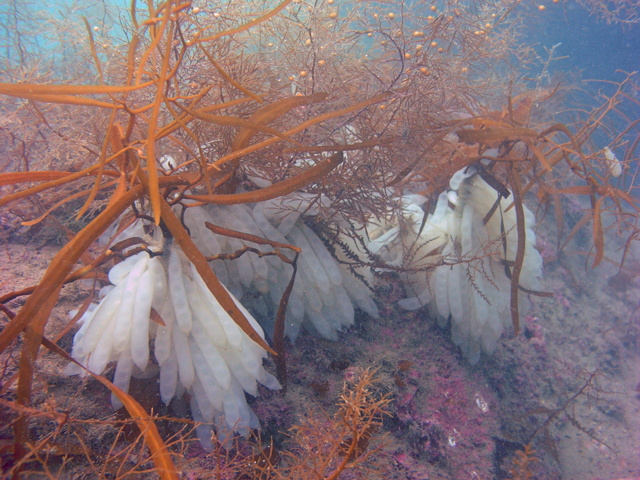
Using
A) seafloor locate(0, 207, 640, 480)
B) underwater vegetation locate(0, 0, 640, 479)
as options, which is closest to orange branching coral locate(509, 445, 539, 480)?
underwater vegetation locate(0, 0, 640, 479)

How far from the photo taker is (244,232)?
189cm

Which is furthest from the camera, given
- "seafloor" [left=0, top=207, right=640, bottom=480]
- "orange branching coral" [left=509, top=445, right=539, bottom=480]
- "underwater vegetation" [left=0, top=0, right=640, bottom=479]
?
"seafloor" [left=0, top=207, right=640, bottom=480]

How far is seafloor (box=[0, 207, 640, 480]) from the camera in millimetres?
1739

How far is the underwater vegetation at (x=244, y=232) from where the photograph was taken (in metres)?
1.27

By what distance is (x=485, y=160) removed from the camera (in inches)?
103

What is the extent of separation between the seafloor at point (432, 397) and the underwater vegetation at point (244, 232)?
0.19ft

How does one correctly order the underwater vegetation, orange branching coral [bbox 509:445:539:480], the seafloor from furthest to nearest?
the seafloor < orange branching coral [bbox 509:445:539:480] < the underwater vegetation

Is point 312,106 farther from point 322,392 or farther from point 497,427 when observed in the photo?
point 497,427

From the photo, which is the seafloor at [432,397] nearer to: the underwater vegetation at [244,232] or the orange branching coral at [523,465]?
the underwater vegetation at [244,232]

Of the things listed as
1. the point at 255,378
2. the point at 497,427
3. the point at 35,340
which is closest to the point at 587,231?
the point at 497,427

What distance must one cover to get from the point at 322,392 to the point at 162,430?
93 centimetres

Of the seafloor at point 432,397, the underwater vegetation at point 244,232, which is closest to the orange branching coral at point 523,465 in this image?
the underwater vegetation at point 244,232

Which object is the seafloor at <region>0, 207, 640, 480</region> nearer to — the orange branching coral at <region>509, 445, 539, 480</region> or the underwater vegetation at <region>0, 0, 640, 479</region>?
the underwater vegetation at <region>0, 0, 640, 479</region>

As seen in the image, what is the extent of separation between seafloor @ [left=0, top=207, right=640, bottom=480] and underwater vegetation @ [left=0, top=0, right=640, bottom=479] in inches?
2.3
